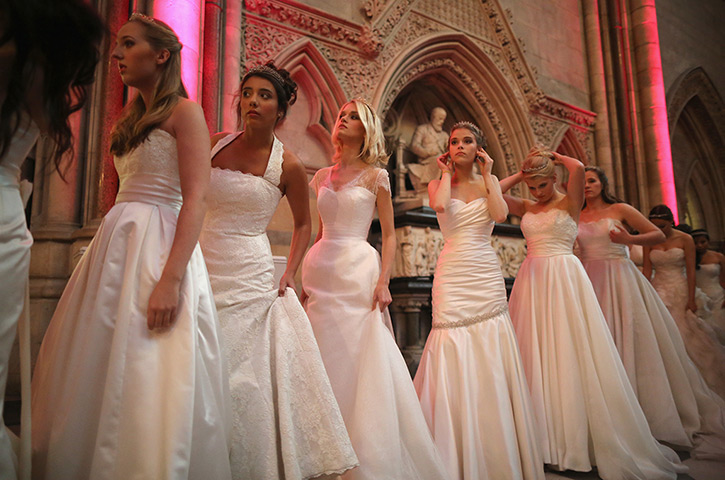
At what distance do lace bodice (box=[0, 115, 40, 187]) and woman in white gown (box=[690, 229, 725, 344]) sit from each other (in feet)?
23.8

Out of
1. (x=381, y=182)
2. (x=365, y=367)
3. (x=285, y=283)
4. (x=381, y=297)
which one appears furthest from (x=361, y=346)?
(x=381, y=182)

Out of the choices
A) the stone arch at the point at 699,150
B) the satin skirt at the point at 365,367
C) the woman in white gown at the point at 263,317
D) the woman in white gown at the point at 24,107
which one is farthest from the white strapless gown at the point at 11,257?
the stone arch at the point at 699,150

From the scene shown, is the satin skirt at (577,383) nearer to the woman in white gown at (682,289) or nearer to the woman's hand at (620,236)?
the woman's hand at (620,236)

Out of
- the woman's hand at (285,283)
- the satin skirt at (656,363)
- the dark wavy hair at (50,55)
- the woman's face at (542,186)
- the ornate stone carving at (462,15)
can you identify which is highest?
the ornate stone carving at (462,15)

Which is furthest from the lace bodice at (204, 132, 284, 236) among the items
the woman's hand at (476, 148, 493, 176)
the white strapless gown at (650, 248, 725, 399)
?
the white strapless gown at (650, 248, 725, 399)

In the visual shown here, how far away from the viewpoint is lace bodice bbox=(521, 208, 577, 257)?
3430mm

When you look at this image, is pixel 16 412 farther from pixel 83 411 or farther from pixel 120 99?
pixel 120 99

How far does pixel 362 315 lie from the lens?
98.7 inches

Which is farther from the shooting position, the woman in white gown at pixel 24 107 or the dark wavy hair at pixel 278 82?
the dark wavy hair at pixel 278 82

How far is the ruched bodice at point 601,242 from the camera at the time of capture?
13.5 feet

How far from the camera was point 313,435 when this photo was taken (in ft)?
5.86

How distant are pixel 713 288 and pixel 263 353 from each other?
675 cm

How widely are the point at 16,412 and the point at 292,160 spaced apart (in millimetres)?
2435

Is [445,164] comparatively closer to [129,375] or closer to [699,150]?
[129,375]
